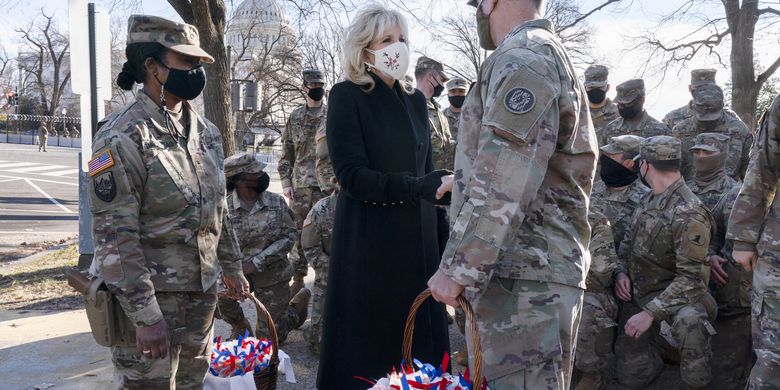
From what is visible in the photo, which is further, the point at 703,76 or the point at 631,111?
the point at 703,76

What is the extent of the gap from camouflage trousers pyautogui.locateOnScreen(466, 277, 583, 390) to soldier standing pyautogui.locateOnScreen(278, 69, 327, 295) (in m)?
5.06

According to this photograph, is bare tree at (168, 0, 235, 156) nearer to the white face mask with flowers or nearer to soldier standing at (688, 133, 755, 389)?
the white face mask with flowers

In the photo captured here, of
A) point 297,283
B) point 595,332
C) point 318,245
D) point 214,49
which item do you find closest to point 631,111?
point 595,332

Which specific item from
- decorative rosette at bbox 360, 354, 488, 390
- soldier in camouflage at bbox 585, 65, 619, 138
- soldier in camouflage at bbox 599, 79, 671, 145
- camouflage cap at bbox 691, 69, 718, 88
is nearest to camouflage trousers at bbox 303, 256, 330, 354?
decorative rosette at bbox 360, 354, 488, 390

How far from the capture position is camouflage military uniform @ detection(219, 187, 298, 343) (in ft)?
17.2

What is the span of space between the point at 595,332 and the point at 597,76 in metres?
3.34

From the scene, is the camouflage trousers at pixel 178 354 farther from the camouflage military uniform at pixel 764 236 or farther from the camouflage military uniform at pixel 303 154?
the camouflage military uniform at pixel 303 154

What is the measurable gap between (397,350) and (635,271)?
2.02 m

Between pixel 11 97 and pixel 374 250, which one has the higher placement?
pixel 11 97

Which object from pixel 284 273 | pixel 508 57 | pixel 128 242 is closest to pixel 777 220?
pixel 508 57

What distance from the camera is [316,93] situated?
23.7 ft

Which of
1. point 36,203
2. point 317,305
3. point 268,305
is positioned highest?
point 317,305

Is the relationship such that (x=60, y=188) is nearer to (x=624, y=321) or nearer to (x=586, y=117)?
(x=624, y=321)

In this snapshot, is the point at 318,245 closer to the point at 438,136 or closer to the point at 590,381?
the point at 438,136
